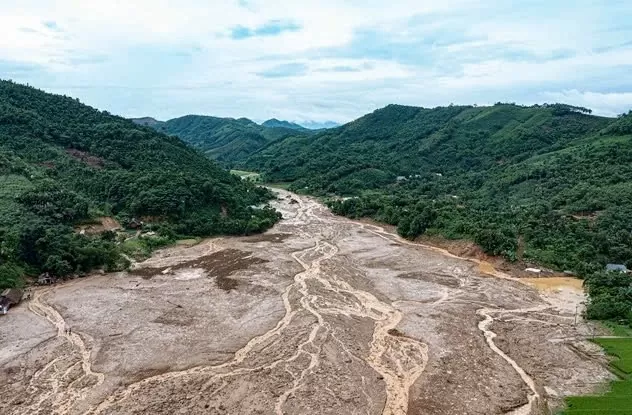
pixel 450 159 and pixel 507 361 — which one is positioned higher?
pixel 450 159

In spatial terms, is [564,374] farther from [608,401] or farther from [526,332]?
[526,332]

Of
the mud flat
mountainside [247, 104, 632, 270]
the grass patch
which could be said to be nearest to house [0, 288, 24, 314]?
the mud flat

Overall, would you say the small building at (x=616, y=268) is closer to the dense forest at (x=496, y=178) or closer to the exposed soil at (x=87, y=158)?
the dense forest at (x=496, y=178)

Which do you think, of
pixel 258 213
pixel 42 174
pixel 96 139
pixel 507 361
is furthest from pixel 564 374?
pixel 96 139

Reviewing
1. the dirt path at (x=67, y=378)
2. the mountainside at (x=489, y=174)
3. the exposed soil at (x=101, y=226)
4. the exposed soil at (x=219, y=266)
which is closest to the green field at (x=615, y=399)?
the mountainside at (x=489, y=174)

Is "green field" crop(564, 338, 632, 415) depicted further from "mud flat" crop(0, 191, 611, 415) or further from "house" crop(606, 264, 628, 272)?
"house" crop(606, 264, 628, 272)

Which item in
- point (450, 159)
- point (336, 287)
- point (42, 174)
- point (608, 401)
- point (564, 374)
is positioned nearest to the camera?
point (608, 401)

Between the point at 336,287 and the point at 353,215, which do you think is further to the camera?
the point at 353,215

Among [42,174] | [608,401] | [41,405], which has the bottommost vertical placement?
[41,405]
